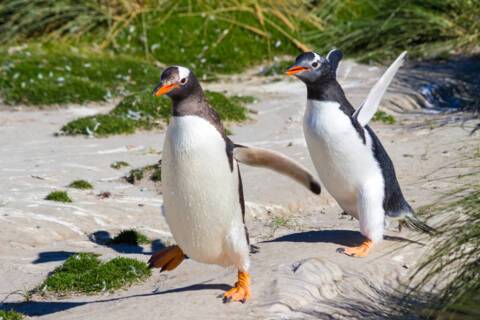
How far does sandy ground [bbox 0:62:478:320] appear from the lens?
505cm

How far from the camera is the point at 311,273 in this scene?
5.25 meters

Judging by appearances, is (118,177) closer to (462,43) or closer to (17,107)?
(17,107)

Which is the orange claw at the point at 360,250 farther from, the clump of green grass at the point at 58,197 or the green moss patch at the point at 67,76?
the green moss patch at the point at 67,76

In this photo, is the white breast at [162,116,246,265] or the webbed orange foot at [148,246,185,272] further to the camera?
the webbed orange foot at [148,246,185,272]

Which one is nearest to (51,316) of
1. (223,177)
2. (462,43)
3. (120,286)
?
(120,286)

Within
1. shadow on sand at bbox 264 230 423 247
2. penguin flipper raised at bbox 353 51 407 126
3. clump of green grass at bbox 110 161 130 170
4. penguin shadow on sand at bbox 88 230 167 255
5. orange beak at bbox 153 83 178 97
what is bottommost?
penguin shadow on sand at bbox 88 230 167 255

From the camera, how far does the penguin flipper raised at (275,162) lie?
17.1 feet

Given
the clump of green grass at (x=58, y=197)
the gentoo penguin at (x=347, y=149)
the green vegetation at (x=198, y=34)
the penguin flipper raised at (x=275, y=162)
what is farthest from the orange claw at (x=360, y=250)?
the green vegetation at (x=198, y=34)

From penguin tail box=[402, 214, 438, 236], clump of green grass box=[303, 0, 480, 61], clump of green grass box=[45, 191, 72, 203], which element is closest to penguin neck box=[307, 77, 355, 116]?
penguin tail box=[402, 214, 438, 236]

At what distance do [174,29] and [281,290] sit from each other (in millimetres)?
8604

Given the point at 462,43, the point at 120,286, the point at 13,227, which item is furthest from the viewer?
the point at 462,43

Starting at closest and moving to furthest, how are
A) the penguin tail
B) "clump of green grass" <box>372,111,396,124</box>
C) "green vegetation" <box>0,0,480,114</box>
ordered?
the penguin tail < "clump of green grass" <box>372,111,396,124</box> < "green vegetation" <box>0,0,480,114</box>

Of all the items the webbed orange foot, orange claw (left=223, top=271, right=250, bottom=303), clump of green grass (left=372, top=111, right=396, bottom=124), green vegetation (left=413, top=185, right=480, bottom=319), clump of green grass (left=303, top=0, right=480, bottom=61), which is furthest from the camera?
clump of green grass (left=303, top=0, right=480, bottom=61)

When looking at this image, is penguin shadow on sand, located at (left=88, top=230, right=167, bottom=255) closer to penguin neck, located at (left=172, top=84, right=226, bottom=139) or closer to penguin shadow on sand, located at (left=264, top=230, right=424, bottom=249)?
penguin shadow on sand, located at (left=264, top=230, right=424, bottom=249)
